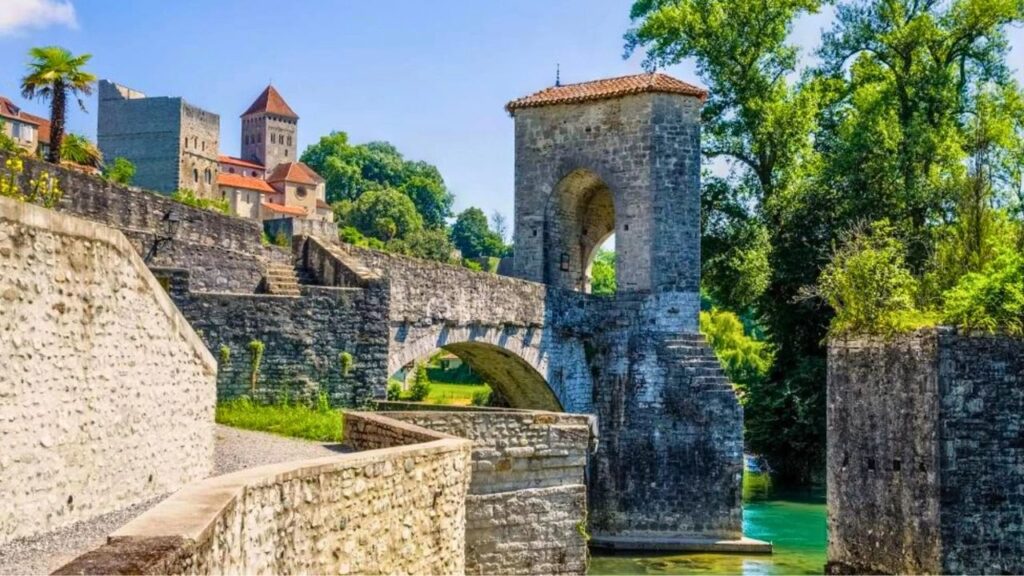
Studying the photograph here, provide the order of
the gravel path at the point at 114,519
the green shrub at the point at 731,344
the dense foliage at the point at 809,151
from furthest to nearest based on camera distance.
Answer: the green shrub at the point at 731,344 < the dense foliage at the point at 809,151 < the gravel path at the point at 114,519

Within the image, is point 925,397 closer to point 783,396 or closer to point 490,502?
point 490,502

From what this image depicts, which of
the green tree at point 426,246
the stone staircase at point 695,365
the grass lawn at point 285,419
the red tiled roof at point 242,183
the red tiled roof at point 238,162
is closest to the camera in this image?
the grass lawn at point 285,419

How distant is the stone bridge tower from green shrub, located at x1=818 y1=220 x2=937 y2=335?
7.75 metres

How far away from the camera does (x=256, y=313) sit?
55.8ft

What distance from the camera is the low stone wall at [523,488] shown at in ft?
46.6

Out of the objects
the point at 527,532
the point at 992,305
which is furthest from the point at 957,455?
the point at 527,532

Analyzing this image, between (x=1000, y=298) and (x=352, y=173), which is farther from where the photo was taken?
(x=352, y=173)

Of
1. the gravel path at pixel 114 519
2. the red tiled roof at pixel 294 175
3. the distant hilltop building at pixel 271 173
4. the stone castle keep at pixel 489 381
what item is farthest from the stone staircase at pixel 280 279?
the red tiled roof at pixel 294 175

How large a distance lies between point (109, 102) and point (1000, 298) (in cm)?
5907

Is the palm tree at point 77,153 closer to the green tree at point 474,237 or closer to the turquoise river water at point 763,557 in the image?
the turquoise river water at point 763,557

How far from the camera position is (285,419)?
1611 centimetres

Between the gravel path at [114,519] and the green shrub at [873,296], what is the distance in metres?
7.99

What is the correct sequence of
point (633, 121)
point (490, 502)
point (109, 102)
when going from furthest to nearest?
point (109, 102) < point (633, 121) < point (490, 502)

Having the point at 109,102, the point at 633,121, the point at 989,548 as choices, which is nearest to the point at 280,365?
the point at 989,548
